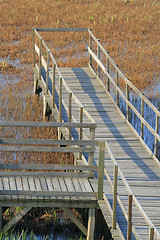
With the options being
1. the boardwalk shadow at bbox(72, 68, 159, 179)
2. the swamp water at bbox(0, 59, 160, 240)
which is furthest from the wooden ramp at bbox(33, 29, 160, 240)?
the swamp water at bbox(0, 59, 160, 240)

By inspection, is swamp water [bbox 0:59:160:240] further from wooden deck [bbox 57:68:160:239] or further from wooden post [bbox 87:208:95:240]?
wooden deck [bbox 57:68:160:239]

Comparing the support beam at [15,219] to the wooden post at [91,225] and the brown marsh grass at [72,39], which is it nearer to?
the wooden post at [91,225]

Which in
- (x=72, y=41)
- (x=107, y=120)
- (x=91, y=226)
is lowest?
(x=91, y=226)

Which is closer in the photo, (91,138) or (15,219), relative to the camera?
(15,219)

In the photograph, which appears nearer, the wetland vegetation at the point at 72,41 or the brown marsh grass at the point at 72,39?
the wetland vegetation at the point at 72,41

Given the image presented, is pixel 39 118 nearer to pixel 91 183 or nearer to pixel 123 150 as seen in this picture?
pixel 123 150

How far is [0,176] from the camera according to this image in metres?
8.80

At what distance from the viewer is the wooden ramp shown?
24.9ft

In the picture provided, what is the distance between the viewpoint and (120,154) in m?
10.1

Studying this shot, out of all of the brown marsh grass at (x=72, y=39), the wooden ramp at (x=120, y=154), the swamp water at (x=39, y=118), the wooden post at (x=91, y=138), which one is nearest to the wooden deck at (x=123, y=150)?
the wooden ramp at (x=120, y=154)

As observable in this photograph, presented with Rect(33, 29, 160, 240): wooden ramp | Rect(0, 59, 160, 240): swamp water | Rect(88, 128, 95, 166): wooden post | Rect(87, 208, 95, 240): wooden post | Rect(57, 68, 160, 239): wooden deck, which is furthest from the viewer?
Rect(0, 59, 160, 240): swamp water

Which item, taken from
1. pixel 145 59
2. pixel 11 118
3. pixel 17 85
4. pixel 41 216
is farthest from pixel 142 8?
pixel 41 216

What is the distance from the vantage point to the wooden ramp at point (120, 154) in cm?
758

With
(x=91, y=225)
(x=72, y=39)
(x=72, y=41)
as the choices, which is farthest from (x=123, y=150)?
(x=72, y=39)
